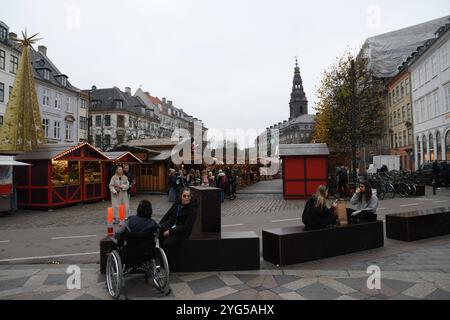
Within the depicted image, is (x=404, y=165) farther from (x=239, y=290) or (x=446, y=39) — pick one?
(x=239, y=290)

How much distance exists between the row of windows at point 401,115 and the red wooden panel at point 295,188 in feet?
94.8

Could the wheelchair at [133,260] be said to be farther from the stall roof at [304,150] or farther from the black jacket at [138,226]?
the stall roof at [304,150]

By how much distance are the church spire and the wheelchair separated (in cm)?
13105

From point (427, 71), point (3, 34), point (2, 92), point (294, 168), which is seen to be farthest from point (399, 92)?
point (3, 34)

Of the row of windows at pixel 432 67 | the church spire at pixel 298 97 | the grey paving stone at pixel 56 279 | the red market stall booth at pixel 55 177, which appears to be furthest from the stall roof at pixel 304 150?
the church spire at pixel 298 97

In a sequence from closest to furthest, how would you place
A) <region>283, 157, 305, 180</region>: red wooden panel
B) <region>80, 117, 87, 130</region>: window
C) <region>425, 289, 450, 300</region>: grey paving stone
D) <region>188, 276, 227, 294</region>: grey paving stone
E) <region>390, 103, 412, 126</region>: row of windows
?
1. <region>425, 289, 450, 300</region>: grey paving stone
2. <region>188, 276, 227, 294</region>: grey paving stone
3. <region>283, 157, 305, 180</region>: red wooden panel
4. <region>390, 103, 412, 126</region>: row of windows
5. <region>80, 117, 87, 130</region>: window

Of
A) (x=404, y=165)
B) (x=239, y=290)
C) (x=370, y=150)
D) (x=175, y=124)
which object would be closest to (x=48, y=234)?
A: (x=239, y=290)

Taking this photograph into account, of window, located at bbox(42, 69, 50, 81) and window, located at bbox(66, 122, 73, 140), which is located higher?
window, located at bbox(42, 69, 50, 81)

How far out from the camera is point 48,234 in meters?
9.81

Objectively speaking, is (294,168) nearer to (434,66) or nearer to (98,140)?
(434,66)

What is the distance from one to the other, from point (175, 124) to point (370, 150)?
52.4m

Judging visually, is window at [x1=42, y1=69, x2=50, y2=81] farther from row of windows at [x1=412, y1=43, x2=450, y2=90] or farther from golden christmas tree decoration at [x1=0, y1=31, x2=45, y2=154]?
row of windows at [x1=412, y1=43, x2=450, y2=90]

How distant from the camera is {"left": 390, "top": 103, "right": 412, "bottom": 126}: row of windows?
41766 millimetres

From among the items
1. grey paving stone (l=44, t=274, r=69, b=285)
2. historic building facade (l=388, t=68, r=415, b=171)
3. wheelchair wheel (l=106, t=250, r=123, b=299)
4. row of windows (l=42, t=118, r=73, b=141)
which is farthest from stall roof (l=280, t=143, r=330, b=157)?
row of windows (l=42, t=118, r=73, b=141)
